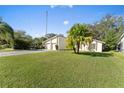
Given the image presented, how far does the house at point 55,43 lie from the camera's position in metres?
6.31

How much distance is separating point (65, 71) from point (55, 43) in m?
1.68

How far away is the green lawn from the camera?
157 inches

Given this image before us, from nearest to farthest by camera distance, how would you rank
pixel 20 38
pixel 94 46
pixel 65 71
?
pixel 65 71, pixel 20 38, pixel 94 46

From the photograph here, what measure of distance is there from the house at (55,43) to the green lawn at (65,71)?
24cm

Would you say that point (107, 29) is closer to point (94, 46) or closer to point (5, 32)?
point (94, 46)

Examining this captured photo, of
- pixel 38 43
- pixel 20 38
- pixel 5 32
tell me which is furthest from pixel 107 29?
pixel 5 32

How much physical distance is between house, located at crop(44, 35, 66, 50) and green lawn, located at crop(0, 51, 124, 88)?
237 mm

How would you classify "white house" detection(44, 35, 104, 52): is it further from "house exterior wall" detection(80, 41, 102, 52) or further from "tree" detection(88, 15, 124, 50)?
"tree" detection(88, 15, 124, 50)

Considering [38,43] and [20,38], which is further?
[38,43]

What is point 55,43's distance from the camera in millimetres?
6332

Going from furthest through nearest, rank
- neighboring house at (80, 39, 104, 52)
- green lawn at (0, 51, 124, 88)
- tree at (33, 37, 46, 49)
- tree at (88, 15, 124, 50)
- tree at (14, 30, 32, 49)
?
1. tree at (88, 15, 124, 50)
2. neighboring house at (80, 39, 104, 52)
3. tree at (33, 37, 46, 49)
4. tree at (14, 30, 32, 49)
5. green lawn at (0, 51, 124, 88)

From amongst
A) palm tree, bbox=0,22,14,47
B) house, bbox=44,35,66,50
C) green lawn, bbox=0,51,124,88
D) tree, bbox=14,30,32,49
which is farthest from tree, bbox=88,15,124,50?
palm tree, bbox=0,22,14,47

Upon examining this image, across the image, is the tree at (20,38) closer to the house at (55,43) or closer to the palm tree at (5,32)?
the palm tree at (5,32)
